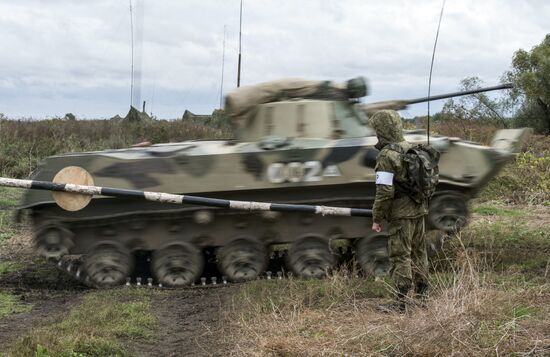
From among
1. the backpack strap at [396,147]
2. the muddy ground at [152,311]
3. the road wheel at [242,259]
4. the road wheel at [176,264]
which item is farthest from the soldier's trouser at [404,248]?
the road wheel at [176,264]

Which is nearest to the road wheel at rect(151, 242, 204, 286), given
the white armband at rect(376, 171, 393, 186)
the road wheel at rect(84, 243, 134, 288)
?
the road wheel at rect(84, 243, 134, 288)

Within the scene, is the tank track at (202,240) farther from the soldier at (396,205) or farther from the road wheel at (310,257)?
the soldier at (396,205)

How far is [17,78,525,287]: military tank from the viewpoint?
27.9 ft

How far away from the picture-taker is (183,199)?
816 centimetres

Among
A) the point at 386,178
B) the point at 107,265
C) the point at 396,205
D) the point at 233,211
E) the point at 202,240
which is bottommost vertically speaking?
the point at 107,265

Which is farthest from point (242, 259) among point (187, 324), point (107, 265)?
point (187, 324)

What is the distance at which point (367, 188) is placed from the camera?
28.7ft

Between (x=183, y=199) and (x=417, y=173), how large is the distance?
3.04 metres

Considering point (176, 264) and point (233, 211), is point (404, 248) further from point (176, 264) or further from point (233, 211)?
point (176, 264)

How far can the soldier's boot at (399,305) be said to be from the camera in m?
5.96

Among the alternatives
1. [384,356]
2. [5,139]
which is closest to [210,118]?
[5,139]

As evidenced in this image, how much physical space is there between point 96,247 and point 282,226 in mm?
2274

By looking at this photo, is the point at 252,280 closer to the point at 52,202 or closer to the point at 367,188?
the point at 367,188

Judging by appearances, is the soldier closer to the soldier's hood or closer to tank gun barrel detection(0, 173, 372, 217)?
the soldier's hood
